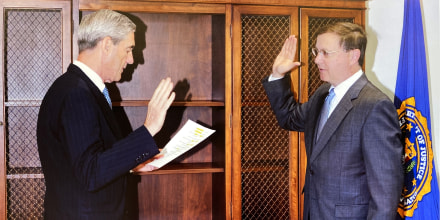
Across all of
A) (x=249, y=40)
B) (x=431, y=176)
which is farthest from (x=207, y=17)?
(x=431, y=176)

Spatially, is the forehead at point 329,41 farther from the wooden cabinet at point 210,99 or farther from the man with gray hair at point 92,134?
the man with gray hair at point 92,134

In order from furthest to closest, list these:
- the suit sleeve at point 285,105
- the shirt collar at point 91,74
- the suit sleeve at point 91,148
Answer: the suit sleeve at point 285,105
the shirt collar at point 91,74
the suit sleeve at point 91,148

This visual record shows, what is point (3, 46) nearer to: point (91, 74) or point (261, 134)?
point (91, 74)

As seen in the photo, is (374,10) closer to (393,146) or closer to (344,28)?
(344,28)

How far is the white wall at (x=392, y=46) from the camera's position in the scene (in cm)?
273

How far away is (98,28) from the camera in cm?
183

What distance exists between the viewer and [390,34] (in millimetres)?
3105

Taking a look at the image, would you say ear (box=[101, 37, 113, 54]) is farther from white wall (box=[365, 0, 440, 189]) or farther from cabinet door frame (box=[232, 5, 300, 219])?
white wall (box=[365, 0, 440, 189])

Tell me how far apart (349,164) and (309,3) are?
125 centimetres

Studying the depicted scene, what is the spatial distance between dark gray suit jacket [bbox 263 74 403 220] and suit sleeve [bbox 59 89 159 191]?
0.95 m

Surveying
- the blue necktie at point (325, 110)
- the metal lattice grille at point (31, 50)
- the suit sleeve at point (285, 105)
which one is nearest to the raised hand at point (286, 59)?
the suit sleeve at point (285, 105)

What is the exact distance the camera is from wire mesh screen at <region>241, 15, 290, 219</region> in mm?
2871

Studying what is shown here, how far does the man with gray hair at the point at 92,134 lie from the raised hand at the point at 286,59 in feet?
3.41

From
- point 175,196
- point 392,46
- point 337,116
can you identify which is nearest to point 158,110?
point 337,116
